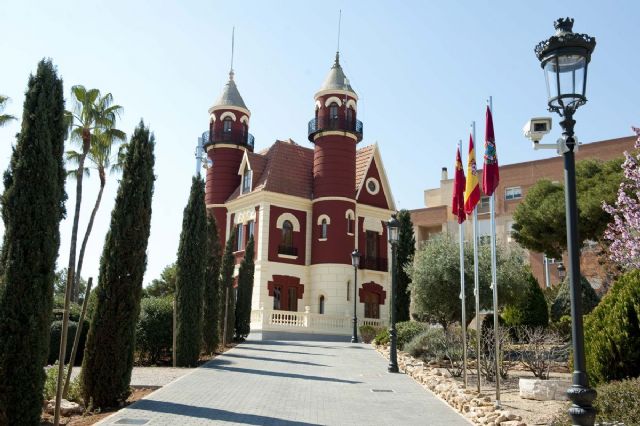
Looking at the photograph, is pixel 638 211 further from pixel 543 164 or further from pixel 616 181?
pixel 543 164

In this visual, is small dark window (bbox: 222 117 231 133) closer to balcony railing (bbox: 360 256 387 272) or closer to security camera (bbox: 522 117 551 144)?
balcony railing (bbox: 360 256 387 272)

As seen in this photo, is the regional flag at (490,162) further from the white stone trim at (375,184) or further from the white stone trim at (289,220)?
the white stone trim at (375,184)

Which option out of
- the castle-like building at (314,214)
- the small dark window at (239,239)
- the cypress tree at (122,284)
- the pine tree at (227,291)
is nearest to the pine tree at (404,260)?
the castle-like building at (314,214)

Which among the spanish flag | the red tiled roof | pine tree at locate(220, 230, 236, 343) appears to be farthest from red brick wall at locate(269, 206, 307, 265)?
the spanish flag

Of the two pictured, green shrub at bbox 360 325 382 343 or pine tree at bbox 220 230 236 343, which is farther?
green shrub at bbox 360 325 382 343

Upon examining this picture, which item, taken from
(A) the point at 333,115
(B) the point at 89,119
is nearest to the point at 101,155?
(B) the point at 89,119

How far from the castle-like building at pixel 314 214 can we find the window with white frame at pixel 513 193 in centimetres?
1540

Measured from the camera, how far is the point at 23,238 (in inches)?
333

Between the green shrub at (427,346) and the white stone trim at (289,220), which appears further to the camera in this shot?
the white stone trim at (289,220)

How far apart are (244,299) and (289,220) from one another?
9664 mm

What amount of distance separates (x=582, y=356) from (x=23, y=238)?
7.11 m

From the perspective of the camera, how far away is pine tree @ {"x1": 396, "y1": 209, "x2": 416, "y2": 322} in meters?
32.9

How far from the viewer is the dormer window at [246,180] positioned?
4056 cm

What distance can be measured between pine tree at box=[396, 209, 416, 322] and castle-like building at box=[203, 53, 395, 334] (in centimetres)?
313
